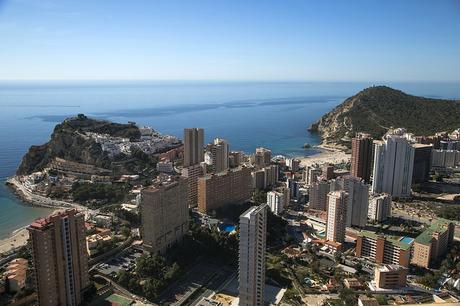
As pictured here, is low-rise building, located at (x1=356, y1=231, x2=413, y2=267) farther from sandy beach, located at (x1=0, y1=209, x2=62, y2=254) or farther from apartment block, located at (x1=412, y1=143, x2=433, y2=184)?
sandy beach, located at (x1=0, y1=209, x2=62, y2=254)

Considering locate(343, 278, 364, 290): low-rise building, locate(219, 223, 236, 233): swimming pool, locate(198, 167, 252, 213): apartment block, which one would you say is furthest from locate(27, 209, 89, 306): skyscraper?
locate(343, 278, 364, 290): low-rise building

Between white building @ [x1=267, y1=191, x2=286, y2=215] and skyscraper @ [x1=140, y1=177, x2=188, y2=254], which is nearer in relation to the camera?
skyscraper @ [x1=140, y1=177, x2=188, y2=254]

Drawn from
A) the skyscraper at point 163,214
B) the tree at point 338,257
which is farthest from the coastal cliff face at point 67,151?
the tree at point 338,257

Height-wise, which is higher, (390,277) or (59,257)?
(59,257)

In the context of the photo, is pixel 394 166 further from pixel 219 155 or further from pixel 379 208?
pixel 219 155

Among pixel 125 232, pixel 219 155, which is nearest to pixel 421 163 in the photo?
pixel 219 155

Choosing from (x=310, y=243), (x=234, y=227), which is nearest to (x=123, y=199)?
(x=234, y=227)

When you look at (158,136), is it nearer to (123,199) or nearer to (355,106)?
(123,199)
